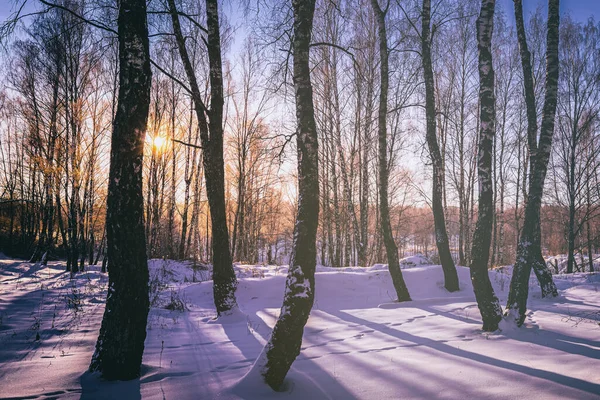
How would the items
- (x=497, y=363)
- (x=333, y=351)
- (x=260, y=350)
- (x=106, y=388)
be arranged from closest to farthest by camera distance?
(x=106, y=388) < (x=497, y=363) < (x=333, y=351) < (x=260, y=350)

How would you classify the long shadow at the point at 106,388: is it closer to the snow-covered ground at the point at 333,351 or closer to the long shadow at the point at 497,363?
the snow-covered ground at the point at 333,351

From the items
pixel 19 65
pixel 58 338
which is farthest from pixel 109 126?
pixel 58 338

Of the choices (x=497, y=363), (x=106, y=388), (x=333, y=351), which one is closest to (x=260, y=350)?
(x=333, y=351)

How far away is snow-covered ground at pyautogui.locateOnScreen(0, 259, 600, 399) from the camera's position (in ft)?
8.98

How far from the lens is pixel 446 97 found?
1650 cm

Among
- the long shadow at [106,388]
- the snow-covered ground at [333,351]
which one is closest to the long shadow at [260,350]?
the snow-covered ground at [333,351]

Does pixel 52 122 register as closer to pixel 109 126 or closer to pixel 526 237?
pixel 109 126

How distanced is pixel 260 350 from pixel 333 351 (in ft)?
3.46

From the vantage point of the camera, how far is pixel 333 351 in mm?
3953

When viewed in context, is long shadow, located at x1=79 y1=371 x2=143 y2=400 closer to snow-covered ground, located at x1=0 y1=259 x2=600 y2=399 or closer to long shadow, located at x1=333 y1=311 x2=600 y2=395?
snow-covered ground, located at x1=0 y1=259 x2=600 y2=399

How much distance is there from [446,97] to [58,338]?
18.8 metres

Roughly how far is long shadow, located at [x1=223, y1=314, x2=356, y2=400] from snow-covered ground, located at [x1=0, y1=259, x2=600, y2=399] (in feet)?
0.06

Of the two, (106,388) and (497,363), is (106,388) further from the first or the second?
(497,363)

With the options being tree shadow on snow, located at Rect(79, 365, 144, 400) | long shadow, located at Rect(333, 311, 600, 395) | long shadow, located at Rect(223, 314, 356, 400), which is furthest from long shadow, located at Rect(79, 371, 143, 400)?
long shadow, located at Rect(333, 311, 600, 395)
